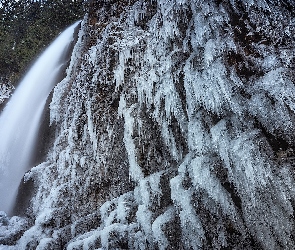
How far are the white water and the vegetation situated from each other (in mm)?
2190

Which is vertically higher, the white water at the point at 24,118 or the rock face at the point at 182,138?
the white water at the point at 24,118

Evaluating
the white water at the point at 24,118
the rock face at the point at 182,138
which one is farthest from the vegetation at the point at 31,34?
the rock face at the point at 182,138

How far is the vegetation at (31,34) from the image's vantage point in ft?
36.9

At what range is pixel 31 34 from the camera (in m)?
11.5

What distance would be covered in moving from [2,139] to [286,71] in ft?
28.1

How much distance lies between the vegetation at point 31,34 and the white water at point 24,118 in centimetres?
219

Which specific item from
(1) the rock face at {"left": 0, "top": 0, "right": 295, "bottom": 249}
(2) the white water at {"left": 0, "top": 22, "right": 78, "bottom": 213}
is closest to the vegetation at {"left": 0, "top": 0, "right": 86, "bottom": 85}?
(2) the white water at {"left": 0, "top": 22, "right": 78, "bottom": 213}

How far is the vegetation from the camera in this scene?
11.2 m

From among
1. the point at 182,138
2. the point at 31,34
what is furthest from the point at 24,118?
the point at 182,138

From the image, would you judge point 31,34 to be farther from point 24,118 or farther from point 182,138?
point 182,138

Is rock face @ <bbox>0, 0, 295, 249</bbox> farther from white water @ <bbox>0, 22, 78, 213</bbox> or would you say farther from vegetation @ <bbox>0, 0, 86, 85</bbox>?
vegetation @ <bbox>0, 0, 86, 85</bbox>

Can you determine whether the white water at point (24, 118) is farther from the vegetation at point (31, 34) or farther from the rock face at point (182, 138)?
the rock face at point (182, 138)

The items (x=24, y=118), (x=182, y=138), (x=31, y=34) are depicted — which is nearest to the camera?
(x=182, y=138)

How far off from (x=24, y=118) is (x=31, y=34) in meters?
5.31
